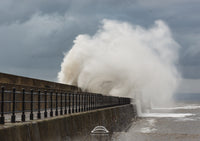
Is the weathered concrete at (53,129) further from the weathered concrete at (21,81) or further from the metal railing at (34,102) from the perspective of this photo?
the weathered concrete at (21,81)

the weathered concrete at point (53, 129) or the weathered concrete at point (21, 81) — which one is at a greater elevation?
the weathered concrete at point (21, 81)

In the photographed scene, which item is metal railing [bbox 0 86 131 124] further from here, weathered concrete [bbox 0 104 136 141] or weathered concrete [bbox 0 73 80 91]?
weathered concrete [bbox 0 73 80 91]

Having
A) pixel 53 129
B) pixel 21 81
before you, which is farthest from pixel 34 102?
pixel 21 81

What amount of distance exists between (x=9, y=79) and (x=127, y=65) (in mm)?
44896

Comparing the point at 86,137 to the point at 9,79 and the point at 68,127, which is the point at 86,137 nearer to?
the point at 68,127

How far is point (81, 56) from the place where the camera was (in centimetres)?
6128

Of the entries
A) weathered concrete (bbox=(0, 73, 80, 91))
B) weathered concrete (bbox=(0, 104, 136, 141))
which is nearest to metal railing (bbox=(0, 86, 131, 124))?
weathered concrete (bbox=(0, 104, 136, 141))

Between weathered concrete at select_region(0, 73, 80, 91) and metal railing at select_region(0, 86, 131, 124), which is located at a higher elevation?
weathered concrete at select_region(0, 73, 80, 91)

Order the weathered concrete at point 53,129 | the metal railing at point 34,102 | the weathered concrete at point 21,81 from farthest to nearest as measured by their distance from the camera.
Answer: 1. the weathered concrete at point 21,81
2. the metal railing at point 34,102
3. the weathered concrete at point 53,129

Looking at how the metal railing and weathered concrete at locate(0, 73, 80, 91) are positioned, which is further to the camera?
weathered concrete at locate(0, 73, 80, 91)

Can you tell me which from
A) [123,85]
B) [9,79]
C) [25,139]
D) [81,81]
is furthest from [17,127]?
[123,85]

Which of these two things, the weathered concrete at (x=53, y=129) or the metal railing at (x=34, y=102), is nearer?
the weathered concrete at (x=53, y=129)

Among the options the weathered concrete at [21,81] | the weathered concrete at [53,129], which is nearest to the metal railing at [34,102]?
the weathered concrete at [53,129]

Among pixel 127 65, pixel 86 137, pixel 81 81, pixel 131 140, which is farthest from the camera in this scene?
pixel 127 65
